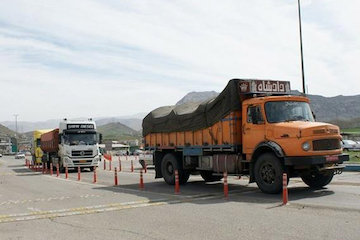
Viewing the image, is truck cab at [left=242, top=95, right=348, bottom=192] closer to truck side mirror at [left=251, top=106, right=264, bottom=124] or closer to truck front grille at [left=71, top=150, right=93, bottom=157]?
truck side mirror at [left=251, top=106, right=264, bottom=124]

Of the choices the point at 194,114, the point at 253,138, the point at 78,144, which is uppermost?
the point at 194,114

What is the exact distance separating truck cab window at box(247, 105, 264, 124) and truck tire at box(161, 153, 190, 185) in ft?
15.4

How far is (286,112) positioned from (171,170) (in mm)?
6309

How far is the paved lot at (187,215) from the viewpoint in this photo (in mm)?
8328

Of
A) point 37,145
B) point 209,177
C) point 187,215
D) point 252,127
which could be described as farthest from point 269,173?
point 37,145

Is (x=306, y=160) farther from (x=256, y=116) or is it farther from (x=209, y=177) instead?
(x=209, y=177)

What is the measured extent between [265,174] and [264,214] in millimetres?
3569

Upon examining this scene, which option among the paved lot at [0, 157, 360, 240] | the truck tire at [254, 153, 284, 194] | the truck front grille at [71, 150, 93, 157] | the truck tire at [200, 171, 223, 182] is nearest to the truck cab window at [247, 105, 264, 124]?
the truck tire at [254, 153, 284, 194]

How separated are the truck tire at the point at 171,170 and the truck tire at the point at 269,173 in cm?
483

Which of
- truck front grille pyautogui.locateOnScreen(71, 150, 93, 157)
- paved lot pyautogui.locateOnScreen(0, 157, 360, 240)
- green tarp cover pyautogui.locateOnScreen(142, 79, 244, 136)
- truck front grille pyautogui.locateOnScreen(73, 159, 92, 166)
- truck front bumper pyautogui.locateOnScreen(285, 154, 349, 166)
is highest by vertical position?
green tarp cover pyautogui.locateOnScreen(142, 79, 244, 136)

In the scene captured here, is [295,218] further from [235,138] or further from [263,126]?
[235,138]

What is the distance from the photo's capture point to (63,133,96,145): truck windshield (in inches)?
1176

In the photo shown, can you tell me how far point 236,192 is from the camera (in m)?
14.5

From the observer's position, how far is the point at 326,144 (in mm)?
13039
